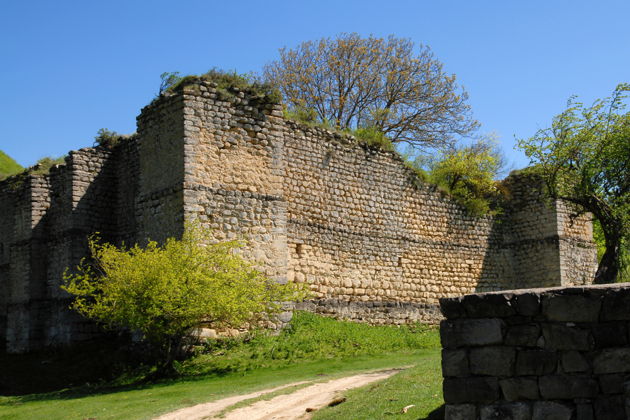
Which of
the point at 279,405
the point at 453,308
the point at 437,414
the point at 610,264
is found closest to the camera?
the point at 453,308

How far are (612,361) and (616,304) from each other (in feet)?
1.79

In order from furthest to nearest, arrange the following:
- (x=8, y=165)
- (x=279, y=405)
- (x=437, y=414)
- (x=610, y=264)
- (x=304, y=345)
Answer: (x=8, y=165)
(x=610, y=264)
(x=304, y=345)
(x=279, y=405)
(x=437, y=414)

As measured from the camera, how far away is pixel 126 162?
2191 centimetres

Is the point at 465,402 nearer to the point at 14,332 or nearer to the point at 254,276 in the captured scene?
the point at 254,276

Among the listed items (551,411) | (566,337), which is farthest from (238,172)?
(551,411)

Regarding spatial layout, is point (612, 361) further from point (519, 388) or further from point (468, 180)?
point (468, 180)

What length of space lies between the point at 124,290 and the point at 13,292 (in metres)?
8.50

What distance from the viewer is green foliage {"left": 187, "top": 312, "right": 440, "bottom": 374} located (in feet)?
54.4

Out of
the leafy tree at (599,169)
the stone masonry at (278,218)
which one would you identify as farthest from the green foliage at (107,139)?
the leafy tree at (599,169)

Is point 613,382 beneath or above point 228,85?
beneath

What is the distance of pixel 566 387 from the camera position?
745cm

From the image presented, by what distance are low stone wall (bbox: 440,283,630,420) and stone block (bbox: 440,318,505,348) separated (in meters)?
0.01

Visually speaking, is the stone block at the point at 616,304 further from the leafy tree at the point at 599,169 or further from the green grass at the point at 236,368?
the leafy tree at the point at 599,169

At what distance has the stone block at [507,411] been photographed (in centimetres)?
755
